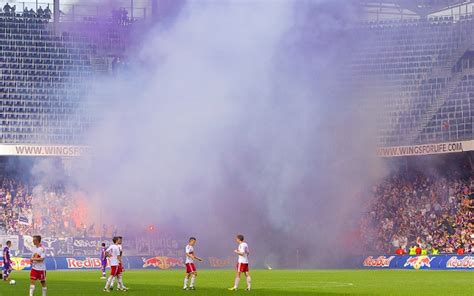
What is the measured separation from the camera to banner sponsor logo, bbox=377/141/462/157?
5875cm

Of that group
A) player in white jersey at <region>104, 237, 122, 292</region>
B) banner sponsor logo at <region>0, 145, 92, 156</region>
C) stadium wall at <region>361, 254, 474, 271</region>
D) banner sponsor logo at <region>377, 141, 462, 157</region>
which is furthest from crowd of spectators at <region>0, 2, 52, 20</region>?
player in white jersey at <region>104, 237, 122, 292</region>


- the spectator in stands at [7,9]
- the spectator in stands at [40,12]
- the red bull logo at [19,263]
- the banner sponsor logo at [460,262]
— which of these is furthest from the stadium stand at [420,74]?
the spectator in stands at [7,9]

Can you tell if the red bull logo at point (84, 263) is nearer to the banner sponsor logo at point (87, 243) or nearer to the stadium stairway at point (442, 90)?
the banner sponsor logo at point (87, 243)

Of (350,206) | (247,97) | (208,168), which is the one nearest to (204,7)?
(247,97)

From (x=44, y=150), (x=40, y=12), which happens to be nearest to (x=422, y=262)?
(x=44, y=150)

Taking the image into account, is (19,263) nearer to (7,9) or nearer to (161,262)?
(161,262)

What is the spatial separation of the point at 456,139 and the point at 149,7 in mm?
23186

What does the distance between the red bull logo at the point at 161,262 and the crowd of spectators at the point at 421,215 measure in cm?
1169

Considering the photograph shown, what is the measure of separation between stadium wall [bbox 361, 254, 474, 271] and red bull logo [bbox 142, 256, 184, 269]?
1129cm

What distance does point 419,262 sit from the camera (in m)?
53.2

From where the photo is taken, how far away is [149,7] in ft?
223

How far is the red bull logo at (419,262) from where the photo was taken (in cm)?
5288

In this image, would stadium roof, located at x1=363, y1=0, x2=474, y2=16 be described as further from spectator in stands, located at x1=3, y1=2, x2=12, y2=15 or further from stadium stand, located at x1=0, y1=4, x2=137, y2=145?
spectator in stands, located at x1=3, y1=2, x2=12, y2=15

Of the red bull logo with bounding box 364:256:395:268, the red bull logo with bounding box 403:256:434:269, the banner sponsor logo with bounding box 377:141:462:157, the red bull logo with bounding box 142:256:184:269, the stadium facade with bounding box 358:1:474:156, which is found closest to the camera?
the red bull logo with bounding box 403:256:434:269
